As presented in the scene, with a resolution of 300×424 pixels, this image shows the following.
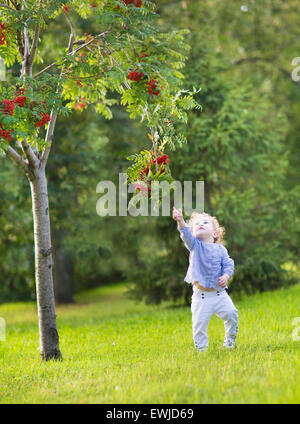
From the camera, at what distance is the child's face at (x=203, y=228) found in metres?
5.57

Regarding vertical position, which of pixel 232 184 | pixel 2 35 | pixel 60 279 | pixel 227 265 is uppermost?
pixel 2 35

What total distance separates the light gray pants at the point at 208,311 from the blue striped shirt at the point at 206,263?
12 cm

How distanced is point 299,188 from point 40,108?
7.54m

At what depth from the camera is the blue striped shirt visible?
536cm

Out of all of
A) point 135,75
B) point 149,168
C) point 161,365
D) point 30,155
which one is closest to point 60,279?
point 30,155

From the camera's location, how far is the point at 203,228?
5.58m

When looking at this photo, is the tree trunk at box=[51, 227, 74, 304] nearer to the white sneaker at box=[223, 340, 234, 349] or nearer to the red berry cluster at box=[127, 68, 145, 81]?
the white sneaker at box=[223, 340, 234, 349]

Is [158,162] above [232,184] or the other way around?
the other way around

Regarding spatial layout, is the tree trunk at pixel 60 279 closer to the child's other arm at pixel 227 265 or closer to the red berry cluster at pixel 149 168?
the child's other arm at pixel 227 265

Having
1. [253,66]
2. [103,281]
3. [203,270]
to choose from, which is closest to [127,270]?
[203,270]

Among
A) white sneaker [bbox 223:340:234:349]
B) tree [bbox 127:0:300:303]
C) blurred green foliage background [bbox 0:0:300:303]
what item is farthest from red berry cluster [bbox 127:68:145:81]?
tree [bbox 127:0:300:303]

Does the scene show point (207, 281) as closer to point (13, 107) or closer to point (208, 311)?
point (208, 311)

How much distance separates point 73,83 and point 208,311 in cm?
291

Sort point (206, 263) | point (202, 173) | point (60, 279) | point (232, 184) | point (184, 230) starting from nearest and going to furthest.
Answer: point (184, 230) → point (206, 263) → point (202, 173) → point (232, 184) → point (60, 279)
